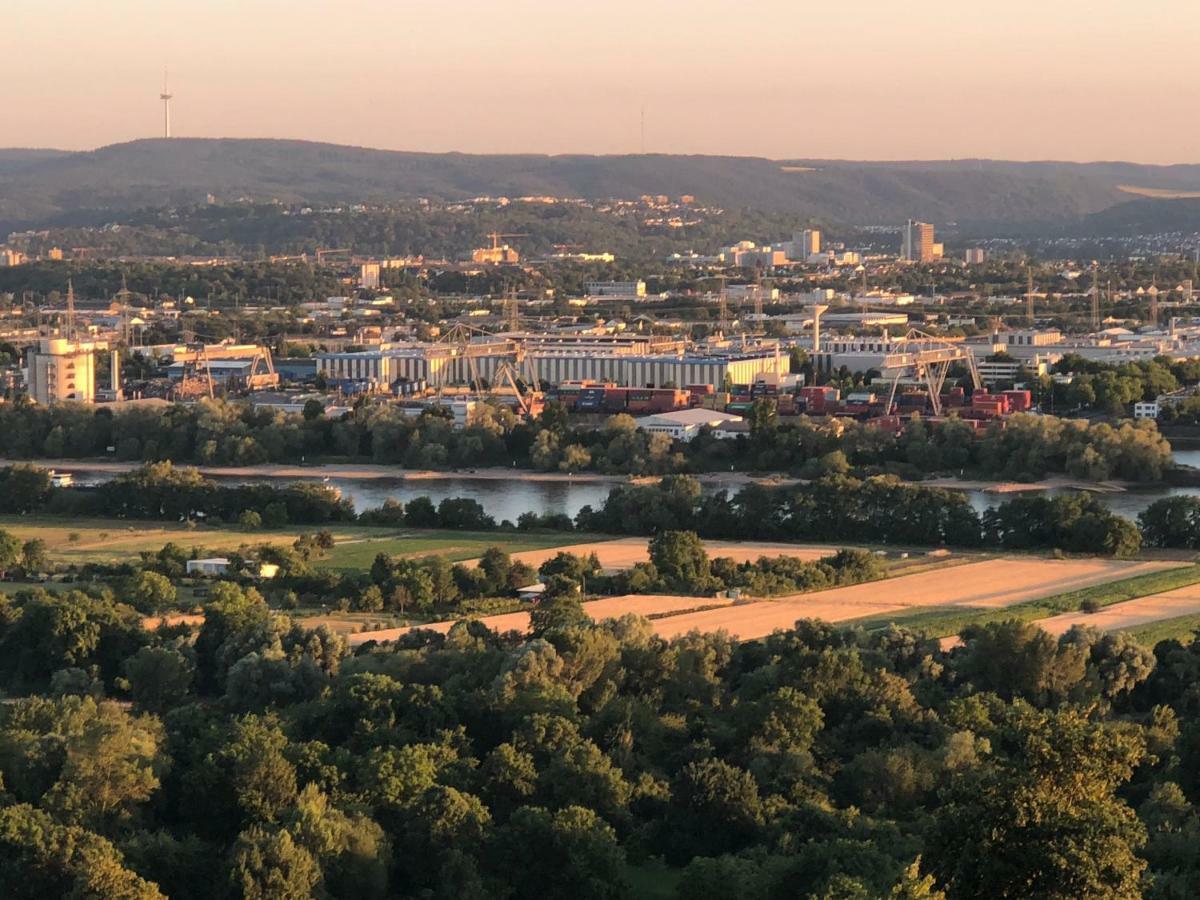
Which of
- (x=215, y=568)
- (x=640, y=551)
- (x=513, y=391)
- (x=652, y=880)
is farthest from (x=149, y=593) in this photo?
(x=513, y=391)

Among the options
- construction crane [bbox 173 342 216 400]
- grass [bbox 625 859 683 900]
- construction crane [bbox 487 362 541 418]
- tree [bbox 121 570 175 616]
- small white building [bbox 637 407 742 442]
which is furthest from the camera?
construction crane [bbox 173 342 216 400]

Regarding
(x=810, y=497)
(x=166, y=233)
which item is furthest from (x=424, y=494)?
(x=166, y=233)

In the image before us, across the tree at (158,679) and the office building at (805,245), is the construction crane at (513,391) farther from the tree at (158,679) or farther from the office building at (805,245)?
the office building at (805,245)

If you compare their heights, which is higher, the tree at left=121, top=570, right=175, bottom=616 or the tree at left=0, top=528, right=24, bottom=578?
the tree at left=121, top=570, right=175, bottom=616

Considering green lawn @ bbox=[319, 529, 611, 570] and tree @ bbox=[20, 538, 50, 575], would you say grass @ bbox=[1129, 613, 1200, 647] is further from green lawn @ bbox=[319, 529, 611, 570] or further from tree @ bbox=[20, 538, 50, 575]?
tree @ bbox=[20, 538, 50, 575]

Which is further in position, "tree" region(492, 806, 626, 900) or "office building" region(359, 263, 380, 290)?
"office building" region(359, 263, 380, 290)

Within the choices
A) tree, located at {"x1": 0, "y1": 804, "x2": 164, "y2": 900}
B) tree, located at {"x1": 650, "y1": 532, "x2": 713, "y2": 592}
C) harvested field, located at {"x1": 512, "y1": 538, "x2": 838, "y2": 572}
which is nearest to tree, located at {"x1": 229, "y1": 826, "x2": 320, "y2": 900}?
tree, located at {"x1": 0, "y1": 804, "x2": 164, "y2": 900}

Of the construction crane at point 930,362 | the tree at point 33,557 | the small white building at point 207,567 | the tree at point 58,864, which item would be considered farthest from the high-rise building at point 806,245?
the tree at point 58,864
